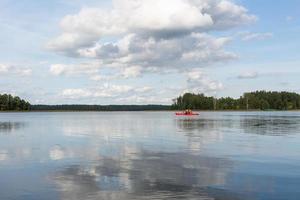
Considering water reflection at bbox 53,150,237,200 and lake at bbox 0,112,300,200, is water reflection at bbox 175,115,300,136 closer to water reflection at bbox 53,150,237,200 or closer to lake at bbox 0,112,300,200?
lake at bbox 0,112,300,200

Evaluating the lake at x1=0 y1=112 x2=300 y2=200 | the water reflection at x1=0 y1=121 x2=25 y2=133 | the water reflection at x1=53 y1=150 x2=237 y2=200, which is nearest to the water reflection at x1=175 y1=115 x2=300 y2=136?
the lake at x1=0 y1=112 x2=300 y2=200

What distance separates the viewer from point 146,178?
17.8 m

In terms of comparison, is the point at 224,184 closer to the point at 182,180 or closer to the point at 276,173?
the point at 182,180

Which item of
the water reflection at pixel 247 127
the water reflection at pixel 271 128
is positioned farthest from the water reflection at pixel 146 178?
the water reflection at pixel 271 128

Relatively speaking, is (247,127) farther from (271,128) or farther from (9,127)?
(9,127)

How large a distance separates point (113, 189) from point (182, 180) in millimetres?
3151

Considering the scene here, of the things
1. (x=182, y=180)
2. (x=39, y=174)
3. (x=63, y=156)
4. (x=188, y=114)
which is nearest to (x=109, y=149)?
(x=63, y=156)

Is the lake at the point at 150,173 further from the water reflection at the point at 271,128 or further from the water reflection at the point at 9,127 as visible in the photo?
the water reflection at the point at 9,127

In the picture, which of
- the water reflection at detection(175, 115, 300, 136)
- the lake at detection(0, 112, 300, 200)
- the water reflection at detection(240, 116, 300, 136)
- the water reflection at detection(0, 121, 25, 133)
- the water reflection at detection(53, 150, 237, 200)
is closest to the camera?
the water reflection at detection(53, 150, 237, 200)

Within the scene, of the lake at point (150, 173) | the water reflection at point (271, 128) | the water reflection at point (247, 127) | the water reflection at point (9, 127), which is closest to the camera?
the lake at point (150, 173)

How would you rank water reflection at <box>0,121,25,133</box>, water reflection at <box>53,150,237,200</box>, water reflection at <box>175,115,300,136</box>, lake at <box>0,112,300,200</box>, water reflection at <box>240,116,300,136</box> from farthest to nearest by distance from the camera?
water reflection at <box>0,121,25,133</box> → water reflection at <box>175,115,300,136</box> → water reflection at <box>240,116,300,136</box> → lake at <box>0,112,300,200</box> → water reflection at <box>53,150,237,200</box>

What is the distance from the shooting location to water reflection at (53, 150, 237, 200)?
48.3 ft

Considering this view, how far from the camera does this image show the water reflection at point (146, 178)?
1473 centimetres

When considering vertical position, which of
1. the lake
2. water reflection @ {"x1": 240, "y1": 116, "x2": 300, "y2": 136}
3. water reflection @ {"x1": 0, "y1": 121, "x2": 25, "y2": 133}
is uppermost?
water reflection @ {"x1": 0, "y1": 121, "x2": 25, "y2": 133}
